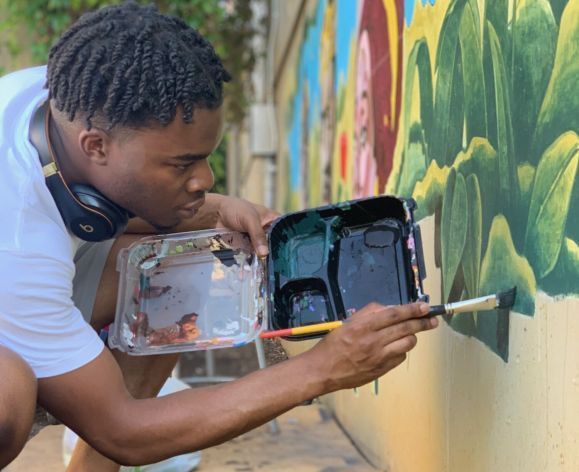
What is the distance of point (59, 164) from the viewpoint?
2176mm

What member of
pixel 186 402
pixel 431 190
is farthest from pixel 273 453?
pixel 186 402

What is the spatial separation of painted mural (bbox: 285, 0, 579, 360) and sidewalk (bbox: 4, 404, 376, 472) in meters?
1.02

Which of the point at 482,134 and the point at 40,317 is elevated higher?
the point at 482,134

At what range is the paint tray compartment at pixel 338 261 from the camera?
7.19 ft

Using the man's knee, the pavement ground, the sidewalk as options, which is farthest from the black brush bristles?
the sidewalk

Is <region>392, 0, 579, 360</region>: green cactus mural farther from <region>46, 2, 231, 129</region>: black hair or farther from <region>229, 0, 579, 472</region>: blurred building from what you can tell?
<region>46, 2, 231, 129</region>: black hair

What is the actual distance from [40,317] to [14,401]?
18 cm

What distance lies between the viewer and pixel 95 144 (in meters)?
2.10

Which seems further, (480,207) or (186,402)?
(480,207)

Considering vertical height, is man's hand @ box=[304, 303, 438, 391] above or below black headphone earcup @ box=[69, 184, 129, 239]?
below

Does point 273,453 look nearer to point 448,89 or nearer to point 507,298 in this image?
point 448,89

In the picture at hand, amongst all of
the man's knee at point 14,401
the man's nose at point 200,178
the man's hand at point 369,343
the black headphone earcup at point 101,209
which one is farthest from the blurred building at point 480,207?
the man's knee at point 14,401

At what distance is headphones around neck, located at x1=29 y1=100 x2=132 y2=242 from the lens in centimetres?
212

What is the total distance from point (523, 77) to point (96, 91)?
92 centimetres
